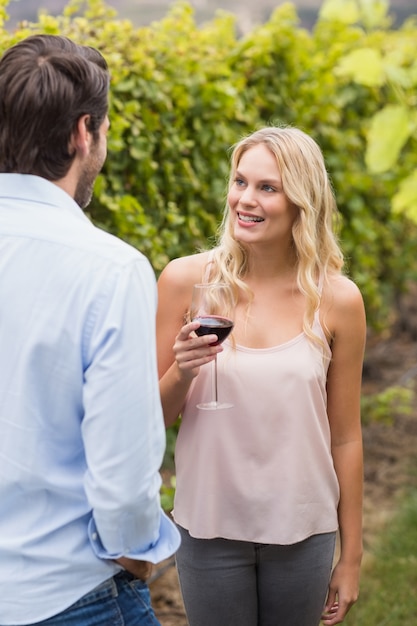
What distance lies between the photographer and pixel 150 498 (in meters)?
1.74

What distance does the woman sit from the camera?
95.0 inches

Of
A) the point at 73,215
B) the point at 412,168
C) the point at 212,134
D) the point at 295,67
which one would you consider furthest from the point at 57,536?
the point at 412,168

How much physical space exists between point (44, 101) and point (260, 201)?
887 mm

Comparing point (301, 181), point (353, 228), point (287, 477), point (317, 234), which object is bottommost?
point (353, 228)

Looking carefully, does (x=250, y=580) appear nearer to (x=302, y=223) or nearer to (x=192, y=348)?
(x=192, y=348)

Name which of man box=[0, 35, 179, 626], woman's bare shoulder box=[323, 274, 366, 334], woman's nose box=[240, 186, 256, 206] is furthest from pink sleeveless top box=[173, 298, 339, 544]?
man box=[0, 35, 179, 626]

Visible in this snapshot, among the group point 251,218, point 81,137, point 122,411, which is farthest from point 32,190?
point 251,218

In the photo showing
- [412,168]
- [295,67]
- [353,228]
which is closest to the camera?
[295,67]

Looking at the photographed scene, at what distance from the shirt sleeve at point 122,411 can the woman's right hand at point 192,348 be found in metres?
0.40

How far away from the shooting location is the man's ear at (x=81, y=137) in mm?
1748

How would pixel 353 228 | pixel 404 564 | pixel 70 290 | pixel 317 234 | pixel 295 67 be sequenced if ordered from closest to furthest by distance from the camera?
pixel 70 290 → pixel 317 234 → pixel 404 564 → pixel 295 67 → pixel 353 228

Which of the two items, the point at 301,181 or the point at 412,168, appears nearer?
the point at 301,181

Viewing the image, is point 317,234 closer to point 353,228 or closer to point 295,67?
point 295,67

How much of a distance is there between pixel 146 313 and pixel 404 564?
3.22 m
